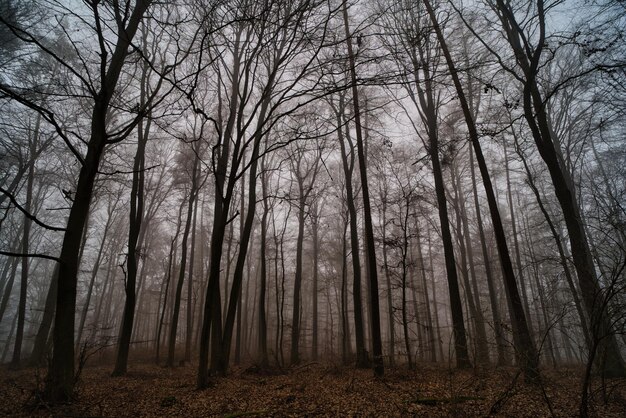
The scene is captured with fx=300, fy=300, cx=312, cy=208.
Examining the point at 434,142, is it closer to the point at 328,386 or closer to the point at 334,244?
the point at 328,386

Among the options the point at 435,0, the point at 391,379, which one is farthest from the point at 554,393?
the point at 435,0

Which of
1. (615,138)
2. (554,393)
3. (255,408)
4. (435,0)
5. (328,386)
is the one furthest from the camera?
(615,138)

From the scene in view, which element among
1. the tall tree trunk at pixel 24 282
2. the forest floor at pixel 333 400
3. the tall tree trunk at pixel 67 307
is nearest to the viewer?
the forest floor at pixel 333 400

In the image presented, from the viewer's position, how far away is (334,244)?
21.6m

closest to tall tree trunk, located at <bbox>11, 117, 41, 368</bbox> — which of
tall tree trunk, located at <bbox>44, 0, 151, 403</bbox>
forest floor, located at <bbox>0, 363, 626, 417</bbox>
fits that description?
forest floor, located at <bbox>0, 363, 626, 417</bbox>

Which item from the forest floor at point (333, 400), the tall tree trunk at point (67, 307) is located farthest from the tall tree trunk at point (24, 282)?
the tall tree trunk at point (67, 307)

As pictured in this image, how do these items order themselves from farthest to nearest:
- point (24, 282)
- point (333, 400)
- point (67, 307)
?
point (24, 282) < point (333, 400) < point (67, 307)

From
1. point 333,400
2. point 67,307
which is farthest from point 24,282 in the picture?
point 333,400

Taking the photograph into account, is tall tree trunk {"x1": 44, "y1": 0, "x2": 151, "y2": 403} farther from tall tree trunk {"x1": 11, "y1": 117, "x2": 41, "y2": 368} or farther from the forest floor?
tall tree trunk {"x1": 11, "y1": 117, "x2": 41, "y2": 368}

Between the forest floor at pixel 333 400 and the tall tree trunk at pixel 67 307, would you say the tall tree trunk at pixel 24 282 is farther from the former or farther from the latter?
the tall tree trunk at pixel 67 307

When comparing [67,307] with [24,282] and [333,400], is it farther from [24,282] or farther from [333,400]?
→ [24,282]

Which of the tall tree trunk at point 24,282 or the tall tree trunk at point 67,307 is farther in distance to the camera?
the tall tree trunk at point 24,282

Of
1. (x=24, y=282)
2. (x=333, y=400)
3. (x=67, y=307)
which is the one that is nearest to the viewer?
(x=67, y=307)

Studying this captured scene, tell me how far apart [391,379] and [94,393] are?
5888 millimetres
